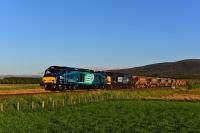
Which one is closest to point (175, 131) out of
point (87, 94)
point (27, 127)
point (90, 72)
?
point (27, 127)

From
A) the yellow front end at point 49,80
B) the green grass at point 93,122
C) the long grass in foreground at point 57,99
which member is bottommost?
the green grass at point 93,122

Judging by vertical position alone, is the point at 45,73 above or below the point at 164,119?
above

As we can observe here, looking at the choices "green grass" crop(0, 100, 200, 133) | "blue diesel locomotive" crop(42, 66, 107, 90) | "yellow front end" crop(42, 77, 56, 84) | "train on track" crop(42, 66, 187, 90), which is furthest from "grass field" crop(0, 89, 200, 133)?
"train on track" crop(42, 66, 187, 90)

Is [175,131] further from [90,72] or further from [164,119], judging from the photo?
[90,72]

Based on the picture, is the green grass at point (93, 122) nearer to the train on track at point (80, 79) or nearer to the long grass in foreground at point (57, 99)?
the long grass in foreground at point (57, 99)

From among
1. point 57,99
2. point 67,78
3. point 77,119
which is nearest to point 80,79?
point 67,78

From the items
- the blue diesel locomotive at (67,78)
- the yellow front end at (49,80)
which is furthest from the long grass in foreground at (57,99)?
the yellow front end at (49,80)

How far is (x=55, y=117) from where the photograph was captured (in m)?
41.2

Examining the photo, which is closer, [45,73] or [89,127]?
[89,127]

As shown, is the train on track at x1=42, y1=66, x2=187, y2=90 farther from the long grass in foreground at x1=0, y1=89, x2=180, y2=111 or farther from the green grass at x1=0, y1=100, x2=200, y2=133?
the green grass at x1=0, y1=100, x2=200, y2=133

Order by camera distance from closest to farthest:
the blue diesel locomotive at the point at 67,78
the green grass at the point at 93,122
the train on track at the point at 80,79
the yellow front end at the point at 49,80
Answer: the green grass at the point at 93,122 < the yellow front end at the point at 49,80 < the blue diesel locomotive at the point at 67,78 < the train on track at the point at 80,79

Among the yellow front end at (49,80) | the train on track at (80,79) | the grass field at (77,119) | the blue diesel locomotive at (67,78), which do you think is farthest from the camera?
the train on track at (80,79)

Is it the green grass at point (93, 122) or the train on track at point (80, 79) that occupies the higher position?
the train on track at point (80, 79)

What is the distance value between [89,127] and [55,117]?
7.79 meters
